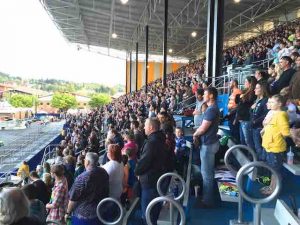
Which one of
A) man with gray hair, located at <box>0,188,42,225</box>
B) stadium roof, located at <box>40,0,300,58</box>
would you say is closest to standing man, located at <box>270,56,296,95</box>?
man with gray hair, located at <box>0,188,42,225</box>

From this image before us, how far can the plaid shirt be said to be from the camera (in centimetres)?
441

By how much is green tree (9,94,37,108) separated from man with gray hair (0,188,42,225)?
69758mm

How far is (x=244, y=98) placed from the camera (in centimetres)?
571

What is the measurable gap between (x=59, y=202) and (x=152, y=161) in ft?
4.39

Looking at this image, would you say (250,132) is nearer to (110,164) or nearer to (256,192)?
(256,192)

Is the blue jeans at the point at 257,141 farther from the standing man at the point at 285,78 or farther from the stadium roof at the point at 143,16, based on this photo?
the stadium roof at the point at 143,16

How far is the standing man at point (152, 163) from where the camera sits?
12.6ft

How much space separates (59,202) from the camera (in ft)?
14.6

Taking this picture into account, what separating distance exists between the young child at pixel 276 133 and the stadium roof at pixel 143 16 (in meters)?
16.1

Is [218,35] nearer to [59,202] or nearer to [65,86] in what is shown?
[59,202]

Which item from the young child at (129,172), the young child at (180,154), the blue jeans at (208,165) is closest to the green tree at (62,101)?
the young child at (180,154)

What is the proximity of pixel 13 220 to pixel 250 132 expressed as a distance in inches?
148

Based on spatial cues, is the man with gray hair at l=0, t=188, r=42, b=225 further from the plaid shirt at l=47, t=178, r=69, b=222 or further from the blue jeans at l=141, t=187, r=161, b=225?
the plaid shirt at l=47, t=178, r=69, b=222

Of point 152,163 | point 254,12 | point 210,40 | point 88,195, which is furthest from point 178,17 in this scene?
point 88,195
